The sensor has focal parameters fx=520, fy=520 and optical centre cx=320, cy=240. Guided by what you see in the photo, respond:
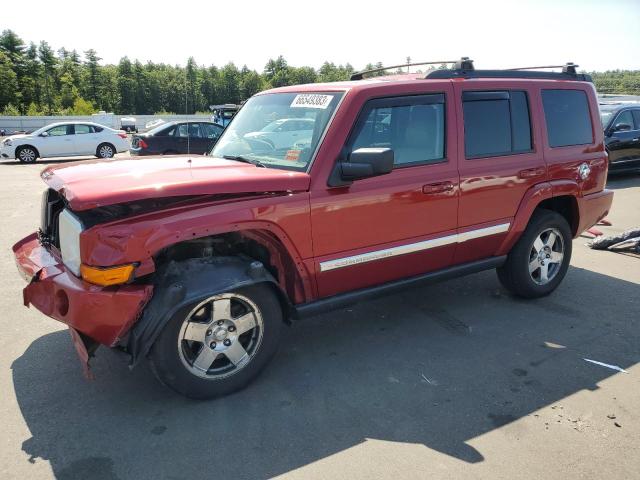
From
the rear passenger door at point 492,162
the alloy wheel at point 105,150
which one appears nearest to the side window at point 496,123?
the rear passenger door at point 492,162

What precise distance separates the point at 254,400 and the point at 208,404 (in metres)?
0.28

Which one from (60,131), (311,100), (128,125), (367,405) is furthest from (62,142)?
(128,125)

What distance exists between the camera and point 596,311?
4734 mm

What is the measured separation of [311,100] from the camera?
12.6ft

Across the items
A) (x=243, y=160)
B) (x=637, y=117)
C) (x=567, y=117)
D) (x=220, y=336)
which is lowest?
(x=220, y=336)

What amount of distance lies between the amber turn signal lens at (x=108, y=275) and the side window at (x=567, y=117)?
3.79 m

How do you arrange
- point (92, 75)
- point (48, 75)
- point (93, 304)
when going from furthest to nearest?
point (92, 75) < point (48, 75) < point (93, 304)

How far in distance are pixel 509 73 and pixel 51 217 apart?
3958 mm

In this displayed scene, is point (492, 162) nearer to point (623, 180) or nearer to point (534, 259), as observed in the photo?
point (534, 259)

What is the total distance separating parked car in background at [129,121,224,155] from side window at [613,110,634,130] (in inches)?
392

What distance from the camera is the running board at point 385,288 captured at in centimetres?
356

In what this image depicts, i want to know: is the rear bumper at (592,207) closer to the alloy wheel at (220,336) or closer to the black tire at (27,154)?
the alloy wheel at (220,336)

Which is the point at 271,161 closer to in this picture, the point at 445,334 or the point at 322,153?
the point at 322,153

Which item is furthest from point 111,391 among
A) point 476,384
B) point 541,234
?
point 541,234
